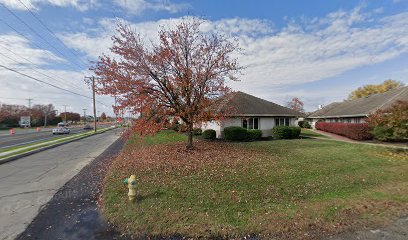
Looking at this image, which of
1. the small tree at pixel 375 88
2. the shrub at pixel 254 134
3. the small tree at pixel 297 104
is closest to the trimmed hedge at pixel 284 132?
the shrub at pixel 254 134

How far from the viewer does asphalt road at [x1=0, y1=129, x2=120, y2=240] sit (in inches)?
195

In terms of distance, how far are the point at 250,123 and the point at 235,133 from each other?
319cm

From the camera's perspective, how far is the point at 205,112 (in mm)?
11508

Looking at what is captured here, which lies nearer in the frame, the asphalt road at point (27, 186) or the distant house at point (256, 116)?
the asphalt road at point (27, 186)

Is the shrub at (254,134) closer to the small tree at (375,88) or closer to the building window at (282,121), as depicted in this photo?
the building window at (282,121)

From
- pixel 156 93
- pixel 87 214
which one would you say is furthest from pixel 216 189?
pixel 156 93

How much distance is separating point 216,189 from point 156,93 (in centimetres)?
655

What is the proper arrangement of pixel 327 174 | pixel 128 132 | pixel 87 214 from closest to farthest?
pixel 87 214 < pixel 327 174 < pixel 128 132

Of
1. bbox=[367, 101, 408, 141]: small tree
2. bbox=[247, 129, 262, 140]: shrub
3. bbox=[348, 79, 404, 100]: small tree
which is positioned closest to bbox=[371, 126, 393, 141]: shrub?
bbox=[367, 101, 408, 141]: small tree

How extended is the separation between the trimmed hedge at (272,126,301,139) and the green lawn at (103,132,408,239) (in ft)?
38.3

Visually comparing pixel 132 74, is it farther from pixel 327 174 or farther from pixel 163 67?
pixel 327 174

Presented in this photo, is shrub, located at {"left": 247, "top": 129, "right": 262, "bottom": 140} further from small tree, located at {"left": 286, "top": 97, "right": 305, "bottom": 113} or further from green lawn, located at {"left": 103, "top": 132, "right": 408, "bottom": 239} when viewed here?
small tree, located at {"left": 286, "top": 97, "right": 305, "bottom": 113}

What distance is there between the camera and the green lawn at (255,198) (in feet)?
14.5

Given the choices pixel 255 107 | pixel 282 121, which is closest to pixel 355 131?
pixel 282 121
